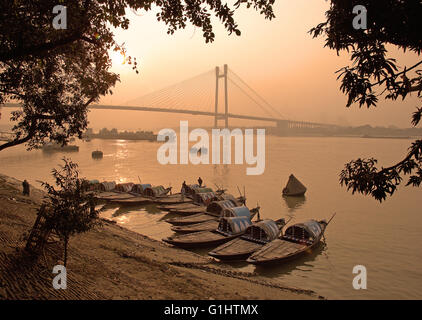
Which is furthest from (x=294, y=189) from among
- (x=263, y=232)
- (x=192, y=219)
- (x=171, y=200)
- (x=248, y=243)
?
(x=248, y=243)

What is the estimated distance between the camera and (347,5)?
4.81m

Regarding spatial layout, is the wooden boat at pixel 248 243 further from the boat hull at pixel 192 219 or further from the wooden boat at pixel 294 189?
the wooden boat at pixel 294 189

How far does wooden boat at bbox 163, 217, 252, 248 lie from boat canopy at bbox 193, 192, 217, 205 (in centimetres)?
620

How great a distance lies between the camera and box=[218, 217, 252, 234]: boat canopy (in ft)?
49.4

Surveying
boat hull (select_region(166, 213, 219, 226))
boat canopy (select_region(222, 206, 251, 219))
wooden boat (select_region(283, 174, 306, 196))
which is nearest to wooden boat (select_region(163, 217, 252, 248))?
boat canopy (select_region(222, 206, 251, 219))

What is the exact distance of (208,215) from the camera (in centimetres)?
1898

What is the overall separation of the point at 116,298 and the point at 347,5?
279 inches

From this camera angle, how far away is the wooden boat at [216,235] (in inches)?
556

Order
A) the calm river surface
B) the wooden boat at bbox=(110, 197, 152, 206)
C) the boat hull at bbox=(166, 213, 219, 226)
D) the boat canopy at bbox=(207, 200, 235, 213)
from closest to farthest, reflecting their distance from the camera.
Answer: the calm river surface
the boat hull at bbox=(166, 213, 219, 226)
the boat canopy at bbox=(207, 200, 235, 213)
the wooden boat at bbox=(110, 197, 152, 206)

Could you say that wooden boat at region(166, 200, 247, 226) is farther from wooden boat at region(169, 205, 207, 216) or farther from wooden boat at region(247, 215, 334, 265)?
wooden boat at region(247, 215, 334, 265)

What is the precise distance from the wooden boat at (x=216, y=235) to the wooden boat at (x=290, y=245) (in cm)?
224

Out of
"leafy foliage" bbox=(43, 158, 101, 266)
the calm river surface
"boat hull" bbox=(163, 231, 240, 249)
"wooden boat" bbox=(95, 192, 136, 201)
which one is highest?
"leafy foliage" bbox=(43, 158, 101, 266)

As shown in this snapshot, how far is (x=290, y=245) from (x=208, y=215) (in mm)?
6750

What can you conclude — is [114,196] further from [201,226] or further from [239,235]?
[239,235]
